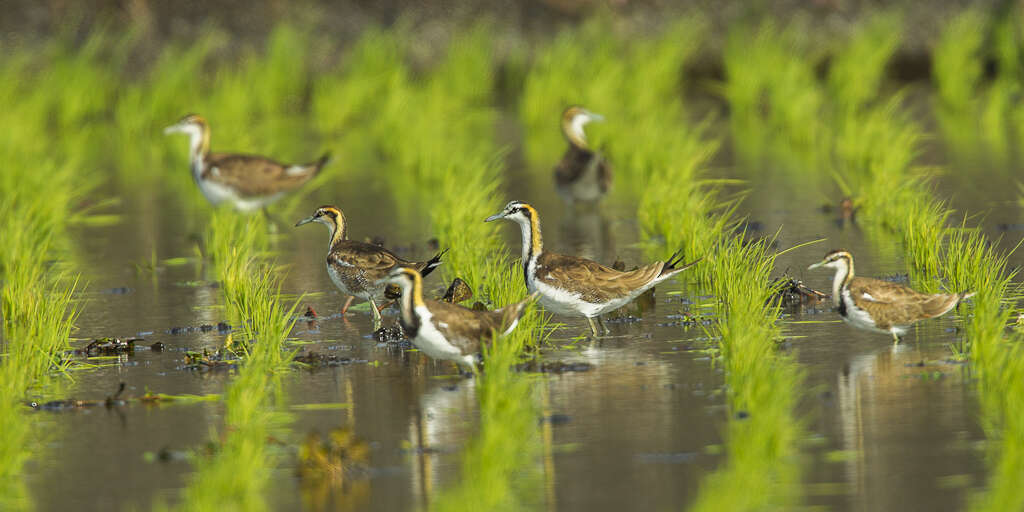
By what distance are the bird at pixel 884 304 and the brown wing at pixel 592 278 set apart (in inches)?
47.0

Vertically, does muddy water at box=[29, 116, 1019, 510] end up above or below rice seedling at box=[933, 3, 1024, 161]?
below

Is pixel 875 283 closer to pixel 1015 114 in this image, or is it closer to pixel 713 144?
pixel 713 144

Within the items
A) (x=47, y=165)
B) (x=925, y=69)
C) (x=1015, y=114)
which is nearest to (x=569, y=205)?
(x=47, y=165)

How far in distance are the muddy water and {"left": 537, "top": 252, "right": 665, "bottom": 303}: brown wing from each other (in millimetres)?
325

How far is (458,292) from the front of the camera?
34.4 feet

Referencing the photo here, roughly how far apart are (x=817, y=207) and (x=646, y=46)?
460 inches

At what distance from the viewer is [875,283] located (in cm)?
906

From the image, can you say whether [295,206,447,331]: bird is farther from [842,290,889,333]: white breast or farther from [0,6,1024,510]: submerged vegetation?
[842,290,889,333]: white breast

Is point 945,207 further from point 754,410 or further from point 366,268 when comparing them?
point 754,410

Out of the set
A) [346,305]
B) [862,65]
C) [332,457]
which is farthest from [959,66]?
[332,457]

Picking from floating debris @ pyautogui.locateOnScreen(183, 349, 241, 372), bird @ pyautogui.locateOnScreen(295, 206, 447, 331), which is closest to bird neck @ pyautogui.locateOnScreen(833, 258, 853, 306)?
bird @ pyautogui.locateOnScreen(295, 206, 447, 331)

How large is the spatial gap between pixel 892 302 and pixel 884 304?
45 millimetres

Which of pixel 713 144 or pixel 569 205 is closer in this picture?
pixel 713 144

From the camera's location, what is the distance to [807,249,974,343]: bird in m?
9.02
